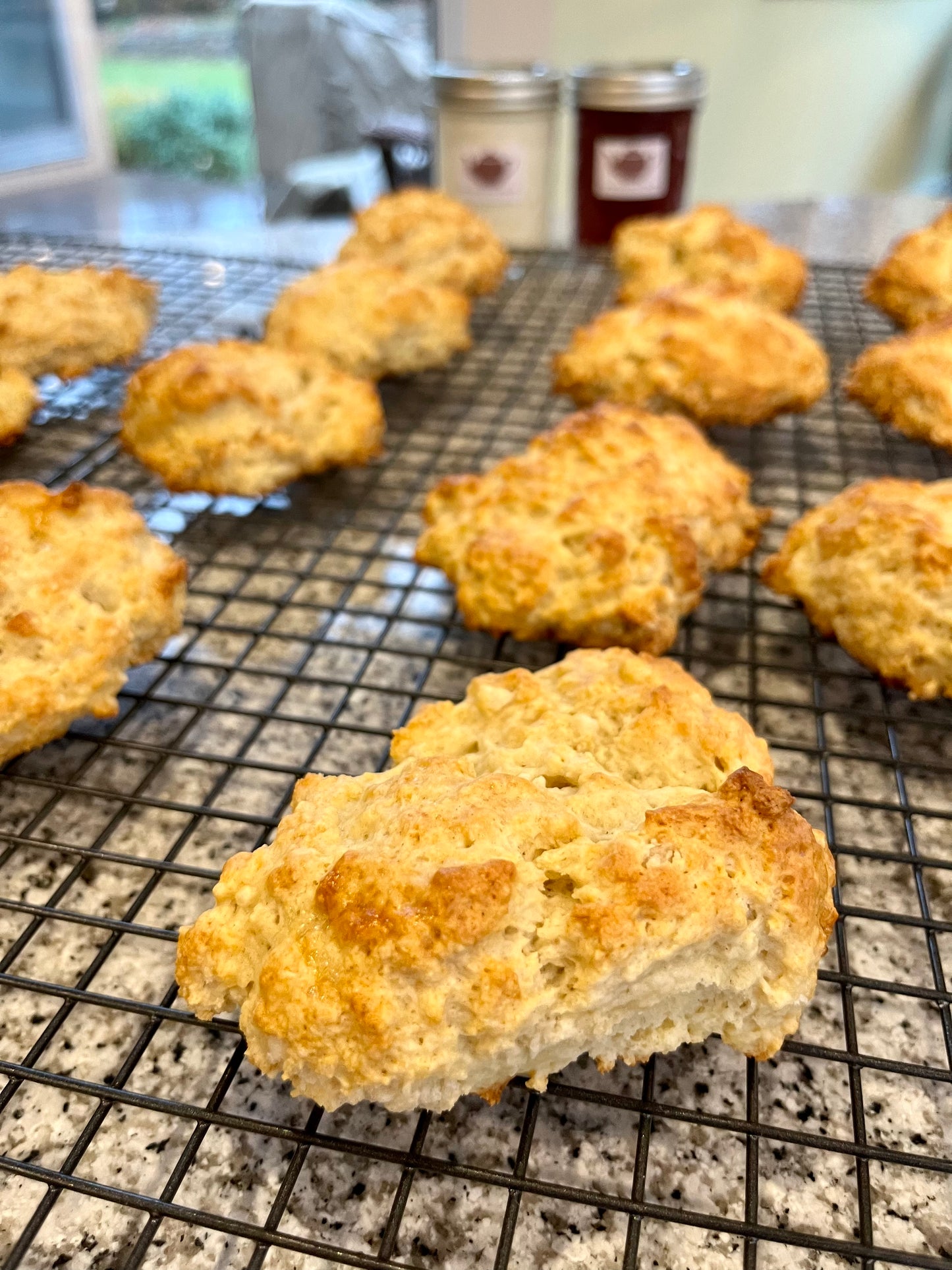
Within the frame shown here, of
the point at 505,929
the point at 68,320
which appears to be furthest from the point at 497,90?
the point at 505,929

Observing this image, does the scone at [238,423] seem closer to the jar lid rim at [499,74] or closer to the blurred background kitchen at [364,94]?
the jar lid rim at [499,74]

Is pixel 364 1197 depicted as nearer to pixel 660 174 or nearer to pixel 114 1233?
pixel 114 1233

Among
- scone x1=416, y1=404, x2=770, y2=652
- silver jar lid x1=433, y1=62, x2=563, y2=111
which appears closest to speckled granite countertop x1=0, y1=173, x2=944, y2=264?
silver jar lid x1=433, y1=62, x2=563, y2=111

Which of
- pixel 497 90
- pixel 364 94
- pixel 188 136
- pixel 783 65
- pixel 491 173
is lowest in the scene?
pixel 188 136

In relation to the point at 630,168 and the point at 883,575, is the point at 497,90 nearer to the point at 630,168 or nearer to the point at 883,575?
the point at 630,168

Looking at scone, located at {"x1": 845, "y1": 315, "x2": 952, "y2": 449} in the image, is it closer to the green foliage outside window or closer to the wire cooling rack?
the wire cooling rack

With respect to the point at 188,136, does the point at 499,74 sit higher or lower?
higher
